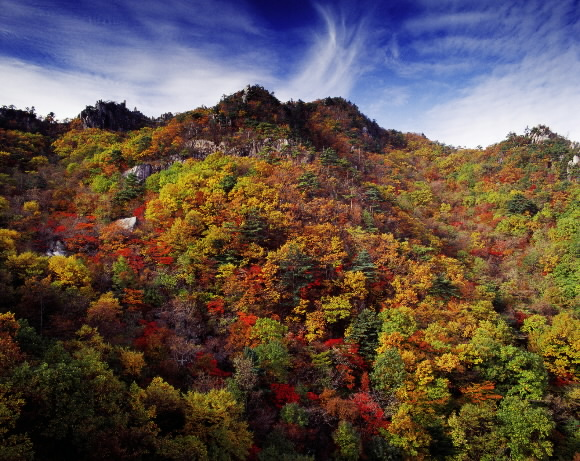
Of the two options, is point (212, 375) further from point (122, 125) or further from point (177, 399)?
point (122, 125)

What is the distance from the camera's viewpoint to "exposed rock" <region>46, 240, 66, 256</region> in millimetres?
43438

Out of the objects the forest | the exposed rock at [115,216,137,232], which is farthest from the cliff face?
the exposed rock at [115,216,137,232]

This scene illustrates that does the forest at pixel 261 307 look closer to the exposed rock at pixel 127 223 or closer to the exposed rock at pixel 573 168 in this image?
the exposed rock at pixel 127 223

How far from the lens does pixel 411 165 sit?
4439 inches

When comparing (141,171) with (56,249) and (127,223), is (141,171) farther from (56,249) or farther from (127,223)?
(56,249)

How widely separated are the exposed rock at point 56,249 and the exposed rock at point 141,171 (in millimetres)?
20270

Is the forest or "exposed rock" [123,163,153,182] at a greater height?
"exposed rock" [123,163,153,182]

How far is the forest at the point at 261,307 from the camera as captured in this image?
22.8m

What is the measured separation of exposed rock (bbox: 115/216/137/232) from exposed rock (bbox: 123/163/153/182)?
13394 millimetres

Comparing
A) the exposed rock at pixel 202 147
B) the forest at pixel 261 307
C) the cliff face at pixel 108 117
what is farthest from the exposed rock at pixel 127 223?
the cliff face at pixel 108 117

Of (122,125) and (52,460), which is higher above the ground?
(122,125)

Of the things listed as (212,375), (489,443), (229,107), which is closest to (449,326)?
(489,443)

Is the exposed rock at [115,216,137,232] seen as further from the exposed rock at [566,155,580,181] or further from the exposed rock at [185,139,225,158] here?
the exposed rock at [566,155,580,181]

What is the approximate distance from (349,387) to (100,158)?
197 feet
